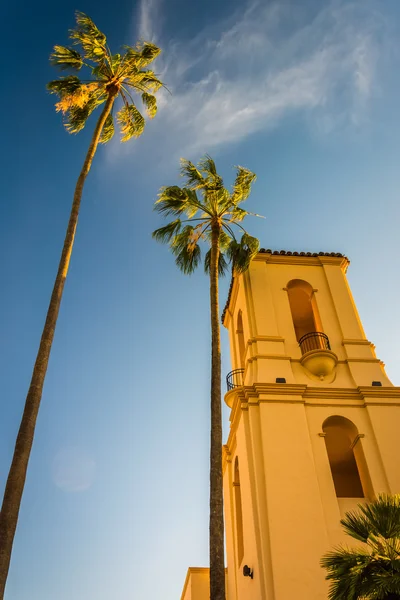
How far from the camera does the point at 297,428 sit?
15.1 metres

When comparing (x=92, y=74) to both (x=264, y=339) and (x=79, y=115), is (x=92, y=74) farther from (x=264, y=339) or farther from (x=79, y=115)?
(x=264, y=339)

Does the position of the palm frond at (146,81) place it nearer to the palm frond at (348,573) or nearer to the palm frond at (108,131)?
the palm frond at (108,131)

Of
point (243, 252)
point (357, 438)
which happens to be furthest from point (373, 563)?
point (243, 252)

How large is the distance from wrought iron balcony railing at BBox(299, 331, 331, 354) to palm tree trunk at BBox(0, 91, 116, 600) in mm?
8290

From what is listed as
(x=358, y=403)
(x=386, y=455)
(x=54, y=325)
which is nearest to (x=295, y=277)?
(x=358, y=403)

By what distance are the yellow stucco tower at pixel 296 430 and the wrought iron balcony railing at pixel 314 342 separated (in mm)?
44

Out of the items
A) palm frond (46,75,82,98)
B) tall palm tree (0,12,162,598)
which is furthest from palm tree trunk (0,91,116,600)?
palm frond (46,75,82,98)

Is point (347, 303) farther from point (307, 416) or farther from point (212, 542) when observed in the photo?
point (212, 542)

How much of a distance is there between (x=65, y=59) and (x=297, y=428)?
43.6 ft

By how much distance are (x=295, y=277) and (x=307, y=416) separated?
5958 millimetres

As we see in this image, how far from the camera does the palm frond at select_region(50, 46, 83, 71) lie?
55.4ft

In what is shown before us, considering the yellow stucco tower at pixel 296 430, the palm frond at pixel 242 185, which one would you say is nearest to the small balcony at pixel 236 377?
the yellow stucco tower at pixel 296 430

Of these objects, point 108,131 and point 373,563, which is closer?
point 373,563

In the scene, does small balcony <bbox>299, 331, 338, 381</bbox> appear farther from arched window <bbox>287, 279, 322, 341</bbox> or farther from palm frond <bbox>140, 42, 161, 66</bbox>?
palm frond <bbox>140, 42, 161, 66</bbox>
